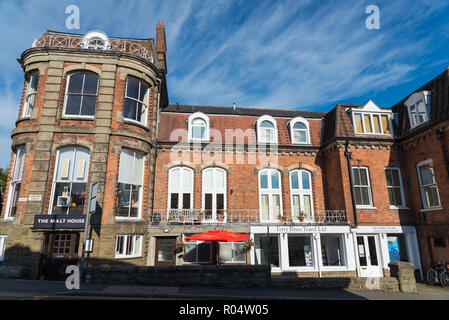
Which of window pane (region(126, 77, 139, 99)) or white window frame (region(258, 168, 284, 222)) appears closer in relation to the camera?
window pane (region(126, 77, 139, 99))

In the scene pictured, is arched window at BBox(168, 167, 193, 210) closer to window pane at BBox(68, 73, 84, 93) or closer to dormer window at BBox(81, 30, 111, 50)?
window pane at BBox(68, 73, 84, 93)

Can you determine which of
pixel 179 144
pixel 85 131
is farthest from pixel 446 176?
pixel 85 131

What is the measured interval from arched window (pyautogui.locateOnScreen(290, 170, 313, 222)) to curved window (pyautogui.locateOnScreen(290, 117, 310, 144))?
2.26 meters

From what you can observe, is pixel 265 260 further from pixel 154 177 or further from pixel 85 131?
pixel 85 131

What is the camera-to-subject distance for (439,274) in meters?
13.3

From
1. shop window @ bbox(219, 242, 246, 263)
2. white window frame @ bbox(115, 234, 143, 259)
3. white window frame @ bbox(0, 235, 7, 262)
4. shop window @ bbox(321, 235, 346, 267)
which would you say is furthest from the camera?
shop window @ bbox(321, 235, 346, 267)

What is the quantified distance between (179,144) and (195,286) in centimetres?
901

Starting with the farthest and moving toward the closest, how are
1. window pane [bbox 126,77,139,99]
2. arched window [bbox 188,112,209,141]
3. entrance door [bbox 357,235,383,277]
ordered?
1. arched window [bbox 188,112,209,141]
2. entrance door [bbox 357,235,383,277]
3. window pane [bbox 126,77,139,99]

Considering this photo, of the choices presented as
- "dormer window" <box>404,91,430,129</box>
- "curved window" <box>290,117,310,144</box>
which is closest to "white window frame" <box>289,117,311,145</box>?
"curved window" <box>290,117,310,144</box>

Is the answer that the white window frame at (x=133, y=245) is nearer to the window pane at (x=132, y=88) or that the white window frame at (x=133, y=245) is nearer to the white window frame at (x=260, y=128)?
the window pane at (x=132, y=88)

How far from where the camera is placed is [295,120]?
18.3 m

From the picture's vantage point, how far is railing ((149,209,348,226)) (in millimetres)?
14719

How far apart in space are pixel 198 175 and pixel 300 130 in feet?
25.9

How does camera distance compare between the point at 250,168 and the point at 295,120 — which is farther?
the point at 295,120
